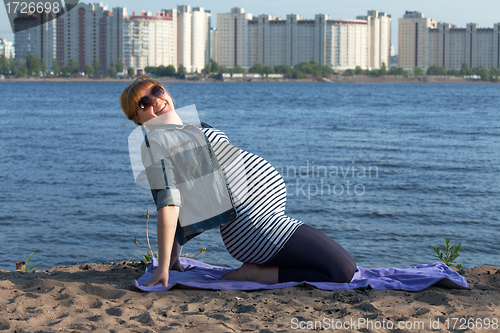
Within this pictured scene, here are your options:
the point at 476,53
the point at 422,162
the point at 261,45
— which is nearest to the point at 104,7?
the point at 261,45

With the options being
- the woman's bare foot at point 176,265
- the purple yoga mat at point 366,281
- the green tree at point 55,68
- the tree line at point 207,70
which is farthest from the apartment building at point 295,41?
the woman's bare foot at point 176,265

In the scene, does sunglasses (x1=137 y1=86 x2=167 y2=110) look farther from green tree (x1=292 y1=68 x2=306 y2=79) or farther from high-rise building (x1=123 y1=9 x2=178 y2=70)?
high-rise building (x1=123 y1=9 x2=178 y2=70)

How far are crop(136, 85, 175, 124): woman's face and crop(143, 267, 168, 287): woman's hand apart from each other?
41.5 inches

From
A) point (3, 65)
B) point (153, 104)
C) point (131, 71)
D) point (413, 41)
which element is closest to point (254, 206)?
point (153, 104)

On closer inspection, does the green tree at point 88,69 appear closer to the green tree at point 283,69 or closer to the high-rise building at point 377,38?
the green tree at point 283,69

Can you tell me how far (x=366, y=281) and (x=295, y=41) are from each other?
171m

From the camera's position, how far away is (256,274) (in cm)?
394

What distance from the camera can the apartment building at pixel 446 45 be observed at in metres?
173

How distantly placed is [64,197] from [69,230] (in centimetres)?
273

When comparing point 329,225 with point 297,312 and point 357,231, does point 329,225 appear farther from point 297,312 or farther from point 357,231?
point 297,312

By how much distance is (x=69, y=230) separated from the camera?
349 inches

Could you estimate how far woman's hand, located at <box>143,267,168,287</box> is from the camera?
12.2ft

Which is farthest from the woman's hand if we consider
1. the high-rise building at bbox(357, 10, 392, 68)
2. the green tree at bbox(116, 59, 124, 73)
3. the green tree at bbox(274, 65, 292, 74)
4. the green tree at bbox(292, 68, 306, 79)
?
the high-rise building at bbox(357, 10, 392, 68)

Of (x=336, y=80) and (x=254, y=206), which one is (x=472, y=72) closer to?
(x=336, y=80)
